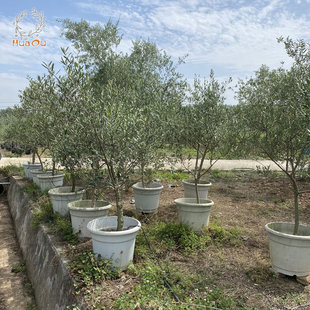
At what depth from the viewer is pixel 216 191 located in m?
10.7

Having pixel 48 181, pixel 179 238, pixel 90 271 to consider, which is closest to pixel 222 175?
pixel 48 181

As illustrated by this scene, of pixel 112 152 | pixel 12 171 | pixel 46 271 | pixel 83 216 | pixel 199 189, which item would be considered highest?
pixel 112 152

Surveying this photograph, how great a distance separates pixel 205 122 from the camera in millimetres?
6227

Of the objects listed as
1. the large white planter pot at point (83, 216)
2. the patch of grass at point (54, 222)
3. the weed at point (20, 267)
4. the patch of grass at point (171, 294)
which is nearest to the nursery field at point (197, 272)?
the patch of grass at point (171, 294)

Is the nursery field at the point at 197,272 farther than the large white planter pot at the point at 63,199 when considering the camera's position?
No

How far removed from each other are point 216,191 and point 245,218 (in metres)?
3.33

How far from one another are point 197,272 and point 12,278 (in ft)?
→ 14.7

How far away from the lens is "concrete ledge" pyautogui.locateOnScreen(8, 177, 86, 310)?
4.21m

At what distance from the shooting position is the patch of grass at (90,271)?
396cm

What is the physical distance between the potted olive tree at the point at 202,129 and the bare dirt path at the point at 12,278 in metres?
3.49

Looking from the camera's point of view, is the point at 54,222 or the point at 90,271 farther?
the point at 54,222

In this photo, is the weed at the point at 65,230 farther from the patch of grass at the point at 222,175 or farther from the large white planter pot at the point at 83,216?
the patch of grass at the point at 222,175

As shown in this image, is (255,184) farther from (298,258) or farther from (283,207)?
(298,258)

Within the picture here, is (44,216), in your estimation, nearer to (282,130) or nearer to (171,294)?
(171,294)
